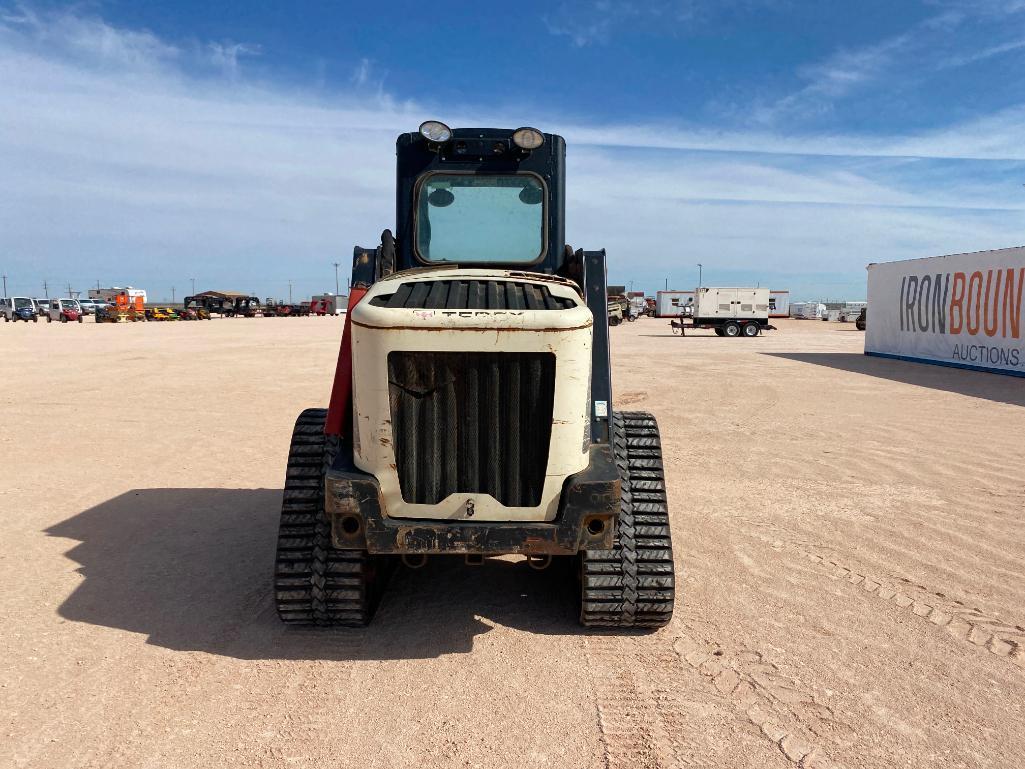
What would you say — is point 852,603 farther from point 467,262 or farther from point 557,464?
point 467,262

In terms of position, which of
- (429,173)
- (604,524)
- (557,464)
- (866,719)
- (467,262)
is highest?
(429,173)

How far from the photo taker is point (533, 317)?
129 inches

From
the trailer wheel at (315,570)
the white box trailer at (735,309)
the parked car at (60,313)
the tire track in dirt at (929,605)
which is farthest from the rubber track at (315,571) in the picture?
the parked car at (60,313)

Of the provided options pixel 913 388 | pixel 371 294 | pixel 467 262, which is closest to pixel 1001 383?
pixel 913 388

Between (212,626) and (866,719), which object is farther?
(212,626)

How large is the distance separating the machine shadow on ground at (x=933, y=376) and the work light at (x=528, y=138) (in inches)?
459

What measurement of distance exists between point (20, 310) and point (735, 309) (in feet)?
157

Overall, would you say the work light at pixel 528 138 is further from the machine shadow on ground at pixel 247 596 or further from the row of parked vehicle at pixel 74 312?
the row of parked vehicle at pixel 74 312

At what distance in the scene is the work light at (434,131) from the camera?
14.3 ft

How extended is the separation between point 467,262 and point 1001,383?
1542cm

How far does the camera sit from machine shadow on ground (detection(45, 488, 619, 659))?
388 cm

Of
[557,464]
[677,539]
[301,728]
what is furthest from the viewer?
[677,539]

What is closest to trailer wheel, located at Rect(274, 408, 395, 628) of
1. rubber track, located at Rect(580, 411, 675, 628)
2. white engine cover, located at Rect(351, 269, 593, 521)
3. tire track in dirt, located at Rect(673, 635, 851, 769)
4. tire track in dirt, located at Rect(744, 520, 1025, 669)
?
white engine cover, located at Rect(351, 269, 593, 521)

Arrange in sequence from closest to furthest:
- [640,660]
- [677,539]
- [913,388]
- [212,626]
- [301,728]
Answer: [301,728]
[640,660]
[212,626]
[677,539]
[913,388]
